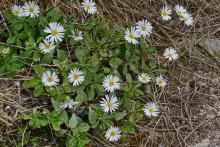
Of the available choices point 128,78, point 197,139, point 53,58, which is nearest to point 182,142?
point 197,139

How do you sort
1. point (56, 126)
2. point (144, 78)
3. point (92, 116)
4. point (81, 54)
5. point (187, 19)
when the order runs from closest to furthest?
point (56, 126) → point (92, 116) → point (81, 54) → point (144, 78) → point (187, 19)

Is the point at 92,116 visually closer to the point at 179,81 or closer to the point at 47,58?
the point at 47,58

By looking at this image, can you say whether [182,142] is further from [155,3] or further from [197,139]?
[155,3]

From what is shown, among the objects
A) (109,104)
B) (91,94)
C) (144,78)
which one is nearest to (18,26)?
(91,94)

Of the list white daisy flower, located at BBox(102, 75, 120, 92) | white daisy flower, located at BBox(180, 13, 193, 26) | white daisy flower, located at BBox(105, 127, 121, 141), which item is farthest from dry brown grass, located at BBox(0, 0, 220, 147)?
white daisy flower, located at BBox(102, 75, 120, 92)

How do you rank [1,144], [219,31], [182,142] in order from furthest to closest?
[219,31] → [182,142] → [1,144]

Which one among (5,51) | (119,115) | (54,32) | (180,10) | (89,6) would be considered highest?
(180,10)

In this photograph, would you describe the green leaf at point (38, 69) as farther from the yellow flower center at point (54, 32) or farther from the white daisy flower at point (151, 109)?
the white daisy flower at point (151, 109)
